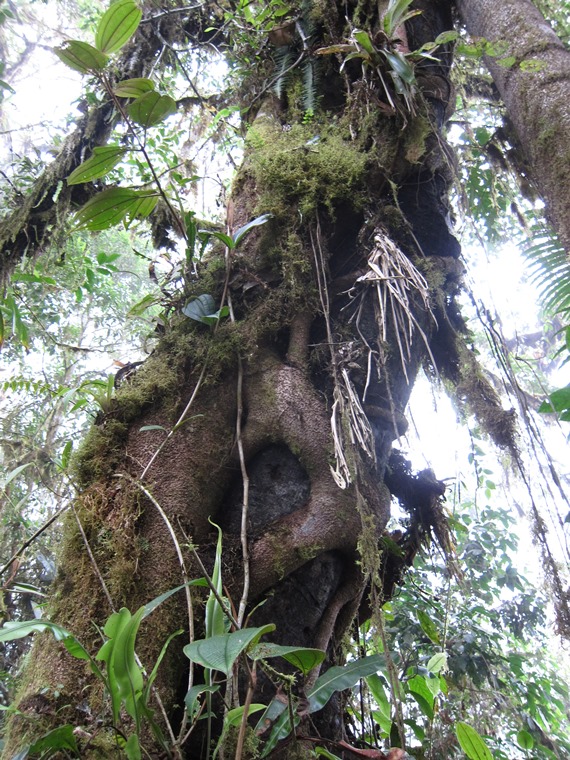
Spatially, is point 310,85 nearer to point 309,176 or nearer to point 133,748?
point 309,176

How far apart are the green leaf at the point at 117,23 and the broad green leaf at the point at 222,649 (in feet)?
5.38

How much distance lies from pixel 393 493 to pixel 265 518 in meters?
0.70

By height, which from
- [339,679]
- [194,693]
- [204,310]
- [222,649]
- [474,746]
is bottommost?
[474,746]

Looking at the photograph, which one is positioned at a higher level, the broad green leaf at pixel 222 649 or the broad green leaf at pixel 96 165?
the broad green leaf at pixel 96 165

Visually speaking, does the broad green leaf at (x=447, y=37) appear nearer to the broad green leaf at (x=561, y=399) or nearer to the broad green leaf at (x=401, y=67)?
the broad green leaf at (x=401, y=67)

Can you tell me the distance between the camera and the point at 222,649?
0.83 metres

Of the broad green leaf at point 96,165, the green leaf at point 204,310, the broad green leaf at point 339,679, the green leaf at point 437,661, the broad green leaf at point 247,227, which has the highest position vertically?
the broad green leaf at point 96,165

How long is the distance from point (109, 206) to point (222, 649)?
148 centimetres

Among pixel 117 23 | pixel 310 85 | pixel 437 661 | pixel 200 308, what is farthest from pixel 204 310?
pixel 437 661

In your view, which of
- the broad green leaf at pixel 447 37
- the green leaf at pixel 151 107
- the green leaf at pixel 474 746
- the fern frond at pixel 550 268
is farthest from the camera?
the fern frond at pixel 550 268

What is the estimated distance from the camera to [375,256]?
183 cm

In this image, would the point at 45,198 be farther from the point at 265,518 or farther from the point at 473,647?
the point at 473,647

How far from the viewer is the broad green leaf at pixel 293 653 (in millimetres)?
903

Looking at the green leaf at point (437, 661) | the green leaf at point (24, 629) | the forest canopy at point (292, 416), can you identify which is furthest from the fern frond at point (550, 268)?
the green leaf at point (24, 629)
